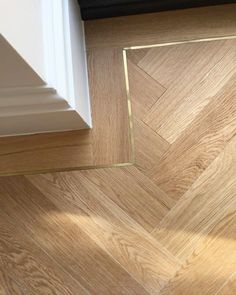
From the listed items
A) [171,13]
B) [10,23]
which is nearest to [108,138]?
[171,13]

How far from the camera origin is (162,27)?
88 centimetres

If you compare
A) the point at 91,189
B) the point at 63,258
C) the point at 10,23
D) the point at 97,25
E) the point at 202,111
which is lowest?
the point at 63,258

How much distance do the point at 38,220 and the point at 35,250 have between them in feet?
0.19

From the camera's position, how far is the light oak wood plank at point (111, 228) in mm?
804

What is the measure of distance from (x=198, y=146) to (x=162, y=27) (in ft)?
0.86

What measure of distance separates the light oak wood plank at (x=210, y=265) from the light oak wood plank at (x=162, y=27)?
386mm

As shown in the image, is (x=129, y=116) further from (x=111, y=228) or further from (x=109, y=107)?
(x=111, y=228)

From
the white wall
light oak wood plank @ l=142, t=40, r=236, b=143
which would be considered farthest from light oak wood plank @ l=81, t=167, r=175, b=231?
the white wall

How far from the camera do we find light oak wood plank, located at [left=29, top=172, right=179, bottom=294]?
80 cm

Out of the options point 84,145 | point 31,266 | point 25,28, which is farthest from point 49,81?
point 31,266

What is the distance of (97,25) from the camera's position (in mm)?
898

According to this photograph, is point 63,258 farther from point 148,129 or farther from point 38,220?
point 148,129

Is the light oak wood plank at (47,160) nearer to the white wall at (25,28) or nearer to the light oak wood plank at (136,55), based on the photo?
the light oak wood plank at (136,55)

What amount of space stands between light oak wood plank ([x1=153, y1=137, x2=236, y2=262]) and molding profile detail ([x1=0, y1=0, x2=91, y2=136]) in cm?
25
